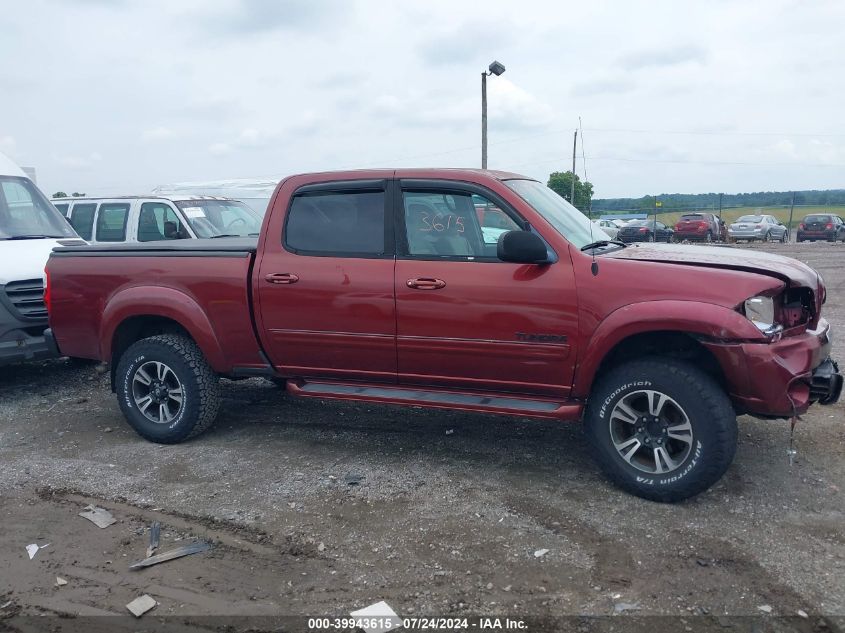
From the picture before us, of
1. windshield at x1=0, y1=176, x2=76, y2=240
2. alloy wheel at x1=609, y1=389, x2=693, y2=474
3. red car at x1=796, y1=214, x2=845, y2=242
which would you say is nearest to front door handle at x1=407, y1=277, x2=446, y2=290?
alloy wheel at x1=609, y1=389, x2=693, y2=474

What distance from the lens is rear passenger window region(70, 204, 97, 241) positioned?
1089cm

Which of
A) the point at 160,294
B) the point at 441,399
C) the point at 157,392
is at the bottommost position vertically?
the point at 157,392

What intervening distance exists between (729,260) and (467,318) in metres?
1.60

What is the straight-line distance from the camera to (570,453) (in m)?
5.19

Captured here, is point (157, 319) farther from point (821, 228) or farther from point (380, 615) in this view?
point (821, 228)

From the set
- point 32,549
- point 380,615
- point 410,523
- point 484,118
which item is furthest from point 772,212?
point 32,549

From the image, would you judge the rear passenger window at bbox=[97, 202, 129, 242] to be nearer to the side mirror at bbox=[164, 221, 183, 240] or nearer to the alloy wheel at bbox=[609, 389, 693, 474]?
the side mirror at bbox=[164, 221, 183, 240]

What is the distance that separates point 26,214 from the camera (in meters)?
8.01

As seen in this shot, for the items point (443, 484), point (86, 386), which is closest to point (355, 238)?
point (443, 484)

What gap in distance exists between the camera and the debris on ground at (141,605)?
331 centimetres

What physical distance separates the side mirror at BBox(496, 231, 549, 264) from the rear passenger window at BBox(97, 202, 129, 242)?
25.8 feet

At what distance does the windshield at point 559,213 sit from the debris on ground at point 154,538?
2.90 metres

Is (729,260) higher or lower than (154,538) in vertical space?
higher

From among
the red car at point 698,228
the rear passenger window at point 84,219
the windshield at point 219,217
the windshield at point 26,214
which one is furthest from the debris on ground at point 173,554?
the red car at point 698,228
